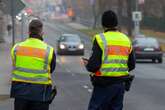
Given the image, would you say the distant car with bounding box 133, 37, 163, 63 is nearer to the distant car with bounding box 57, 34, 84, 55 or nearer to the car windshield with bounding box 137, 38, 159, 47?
the car windshield with bounding box 137, 38, 159, 47

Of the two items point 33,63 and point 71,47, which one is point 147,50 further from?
point 33,63

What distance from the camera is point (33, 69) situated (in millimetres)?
9047

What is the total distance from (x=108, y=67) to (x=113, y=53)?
203mm

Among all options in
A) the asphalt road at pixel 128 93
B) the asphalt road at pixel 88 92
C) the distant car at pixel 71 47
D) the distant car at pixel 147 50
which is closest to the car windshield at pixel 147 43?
the distant car at pixel 147 50

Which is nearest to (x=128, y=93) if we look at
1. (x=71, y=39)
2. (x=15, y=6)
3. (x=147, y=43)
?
(x=15, y=6)

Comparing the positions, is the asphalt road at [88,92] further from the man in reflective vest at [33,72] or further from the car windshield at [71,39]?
the car windshield at [71,39]

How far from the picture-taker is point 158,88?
2309 cm

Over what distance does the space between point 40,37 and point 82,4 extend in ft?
477

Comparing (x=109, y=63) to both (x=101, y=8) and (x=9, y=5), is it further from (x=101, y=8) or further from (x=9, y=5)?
(x=101, y=8)

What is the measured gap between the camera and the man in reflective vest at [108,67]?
30.1 feet

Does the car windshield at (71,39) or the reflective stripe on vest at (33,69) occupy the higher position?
the car windshield at (71,39)

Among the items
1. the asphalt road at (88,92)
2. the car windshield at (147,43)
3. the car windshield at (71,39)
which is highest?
the car windshield at (71,39)

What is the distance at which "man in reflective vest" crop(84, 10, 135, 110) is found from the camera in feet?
30.1

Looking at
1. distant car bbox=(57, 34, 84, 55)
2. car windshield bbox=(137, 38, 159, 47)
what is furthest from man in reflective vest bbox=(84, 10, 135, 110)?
distant car bbox=(57, 34, 84, 55)
